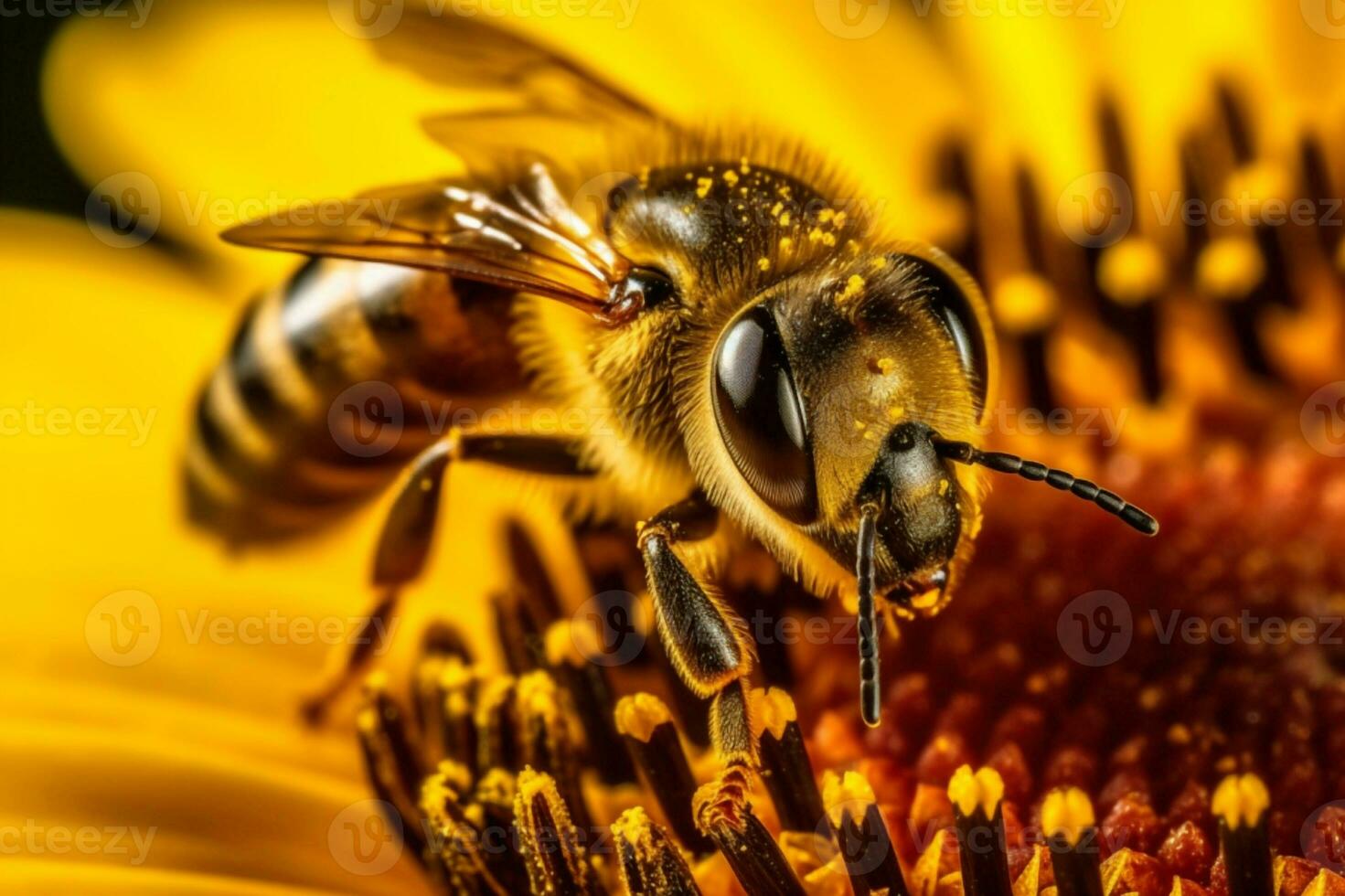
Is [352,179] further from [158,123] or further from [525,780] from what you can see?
[525,780]

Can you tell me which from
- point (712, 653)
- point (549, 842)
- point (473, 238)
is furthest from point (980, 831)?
point (473, 238)

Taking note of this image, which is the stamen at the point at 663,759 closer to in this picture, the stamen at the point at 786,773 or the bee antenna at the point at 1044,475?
the stamen at the point at 786,773

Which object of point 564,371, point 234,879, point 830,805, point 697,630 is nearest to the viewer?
point 697,630

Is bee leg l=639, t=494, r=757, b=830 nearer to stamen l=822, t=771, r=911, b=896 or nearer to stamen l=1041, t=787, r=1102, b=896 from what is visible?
stamen l=822, t=771, r=911, b=896

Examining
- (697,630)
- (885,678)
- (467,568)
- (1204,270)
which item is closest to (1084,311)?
(1204,270)

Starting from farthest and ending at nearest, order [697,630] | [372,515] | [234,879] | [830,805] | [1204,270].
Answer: [1204,270] → [372,515] → [234,879] → [830,805] → [697,630]

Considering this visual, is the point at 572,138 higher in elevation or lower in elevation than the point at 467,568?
higher

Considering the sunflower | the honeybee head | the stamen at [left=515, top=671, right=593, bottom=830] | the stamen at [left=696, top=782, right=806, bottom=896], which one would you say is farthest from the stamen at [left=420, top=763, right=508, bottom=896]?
the honeybee head
